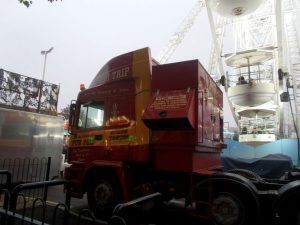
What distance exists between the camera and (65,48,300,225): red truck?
5.16 metres

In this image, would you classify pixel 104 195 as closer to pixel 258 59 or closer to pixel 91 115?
pixel 91 115

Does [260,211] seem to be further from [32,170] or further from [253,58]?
[253,58]

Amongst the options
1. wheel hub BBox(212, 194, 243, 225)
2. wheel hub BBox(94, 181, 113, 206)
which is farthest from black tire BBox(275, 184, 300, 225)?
wheel hub BBox(94, 181, 113, 206)

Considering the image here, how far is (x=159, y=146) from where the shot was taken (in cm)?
587

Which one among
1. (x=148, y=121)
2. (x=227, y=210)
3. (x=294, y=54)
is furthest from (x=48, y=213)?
(x=294, y=54)

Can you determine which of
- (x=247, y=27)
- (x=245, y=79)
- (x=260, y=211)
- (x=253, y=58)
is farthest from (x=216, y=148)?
(x=247, y=27)

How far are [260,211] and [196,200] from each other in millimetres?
1153

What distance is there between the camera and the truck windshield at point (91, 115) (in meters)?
7.07

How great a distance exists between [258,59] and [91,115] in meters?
15.3

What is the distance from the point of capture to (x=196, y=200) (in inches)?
215

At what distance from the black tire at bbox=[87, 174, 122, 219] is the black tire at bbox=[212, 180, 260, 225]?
7.26 feet

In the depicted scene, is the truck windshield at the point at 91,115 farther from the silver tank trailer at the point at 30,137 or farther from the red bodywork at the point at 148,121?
the silver tank trailer at the point at 30,137

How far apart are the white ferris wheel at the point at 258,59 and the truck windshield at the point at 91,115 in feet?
29.9

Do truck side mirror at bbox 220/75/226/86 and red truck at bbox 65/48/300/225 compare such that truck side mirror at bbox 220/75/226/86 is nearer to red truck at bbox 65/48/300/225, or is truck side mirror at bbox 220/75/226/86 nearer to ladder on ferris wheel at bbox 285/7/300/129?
ladder on ferris wheel at bbox 285/7/300/129
